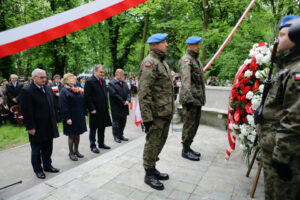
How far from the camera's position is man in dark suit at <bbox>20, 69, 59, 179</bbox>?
3.61m

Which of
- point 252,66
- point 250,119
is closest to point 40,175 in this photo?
point 250,119

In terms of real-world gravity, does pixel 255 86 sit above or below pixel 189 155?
above

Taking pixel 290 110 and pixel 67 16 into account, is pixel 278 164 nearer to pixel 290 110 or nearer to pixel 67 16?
pixel 290 110

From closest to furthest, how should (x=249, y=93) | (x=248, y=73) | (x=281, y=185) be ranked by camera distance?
(x=281, y=185), (x=249, y=93), (x=248, y=73)

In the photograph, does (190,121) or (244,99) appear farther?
(190,121)

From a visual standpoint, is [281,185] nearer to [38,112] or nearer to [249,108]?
[249,108]

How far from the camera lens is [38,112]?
3.76 metres

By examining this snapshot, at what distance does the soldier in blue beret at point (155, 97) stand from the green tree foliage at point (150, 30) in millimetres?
5944

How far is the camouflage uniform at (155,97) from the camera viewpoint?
114 inches

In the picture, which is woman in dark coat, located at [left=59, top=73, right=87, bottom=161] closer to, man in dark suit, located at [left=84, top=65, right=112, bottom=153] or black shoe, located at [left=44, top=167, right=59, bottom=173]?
man in dark suit, located at [left=84, top=65, right=112, bottom=153]

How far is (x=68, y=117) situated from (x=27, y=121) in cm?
95

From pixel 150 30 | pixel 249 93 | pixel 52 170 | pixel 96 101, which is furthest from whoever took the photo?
pixel 150 30

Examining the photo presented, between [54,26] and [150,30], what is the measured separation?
59.8 ft

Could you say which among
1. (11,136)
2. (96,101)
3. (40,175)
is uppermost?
(96,101)
